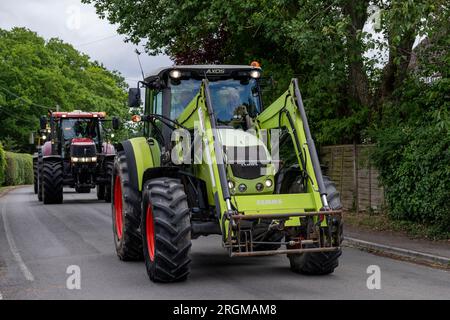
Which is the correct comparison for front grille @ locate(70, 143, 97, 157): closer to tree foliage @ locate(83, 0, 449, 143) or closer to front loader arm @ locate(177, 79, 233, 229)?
tree foliage @ locate(83, 0, 449, 143)

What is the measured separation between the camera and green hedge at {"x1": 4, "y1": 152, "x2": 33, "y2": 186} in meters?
46.9

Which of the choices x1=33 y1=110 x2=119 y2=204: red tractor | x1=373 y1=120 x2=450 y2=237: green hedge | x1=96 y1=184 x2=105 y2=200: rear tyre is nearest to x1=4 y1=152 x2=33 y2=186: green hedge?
x1=33 y1=110 x2=119 y2=204: red tractor

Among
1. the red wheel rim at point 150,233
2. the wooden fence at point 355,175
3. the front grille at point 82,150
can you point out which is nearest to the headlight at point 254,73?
the red wheel rim at point 150,233

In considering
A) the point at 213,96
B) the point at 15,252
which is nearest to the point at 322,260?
the point at 213,96

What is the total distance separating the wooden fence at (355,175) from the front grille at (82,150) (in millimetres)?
8493

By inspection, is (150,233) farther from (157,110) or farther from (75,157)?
(75,157)

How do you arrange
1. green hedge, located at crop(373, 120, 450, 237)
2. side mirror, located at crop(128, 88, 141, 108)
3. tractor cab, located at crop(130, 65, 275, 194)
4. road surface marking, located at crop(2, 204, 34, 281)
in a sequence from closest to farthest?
1. road surface marking, located at crop(2, 204, 34, 281)
2. tractor cab, located at crop(130, 65, 275, 194)
3. side mirror, located at crop(128, 88, 141, 108)
4. green hedge, located at crop(373, 120, 450, 237)

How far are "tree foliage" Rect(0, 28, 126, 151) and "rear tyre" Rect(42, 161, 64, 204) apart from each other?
3787 cm

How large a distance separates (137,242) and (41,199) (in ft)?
53.9

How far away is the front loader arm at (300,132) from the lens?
31.1 feet

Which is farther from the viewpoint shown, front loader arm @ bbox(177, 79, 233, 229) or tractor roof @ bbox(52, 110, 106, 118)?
tractor roof @ bbox(52, 110, 106, 118)

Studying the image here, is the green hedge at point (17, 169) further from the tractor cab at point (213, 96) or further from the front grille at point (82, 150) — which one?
the tractor cab at point (213, 96)

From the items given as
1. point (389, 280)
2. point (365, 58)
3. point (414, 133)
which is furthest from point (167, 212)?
point (365, 58)

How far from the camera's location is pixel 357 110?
19.9 metres
